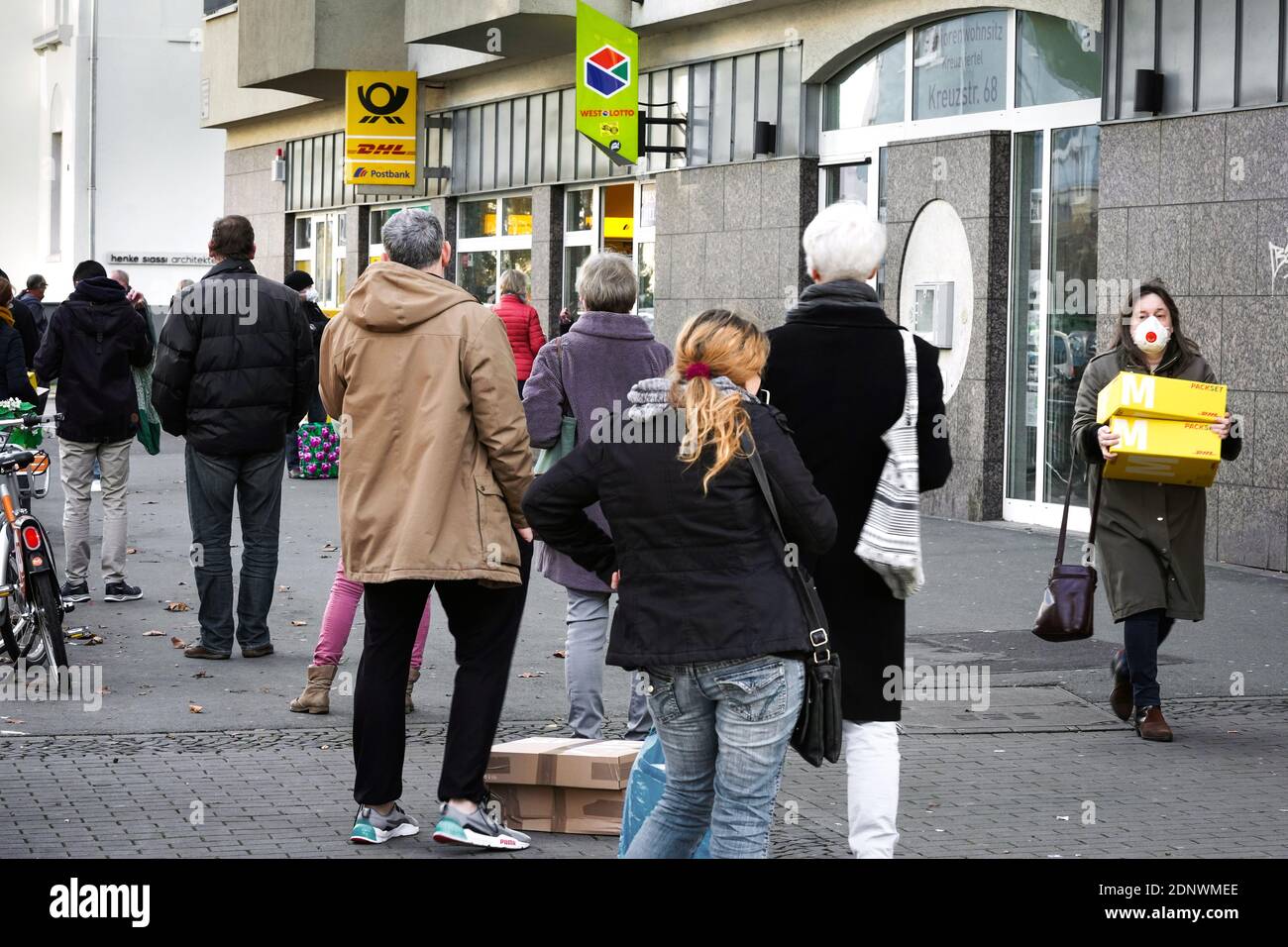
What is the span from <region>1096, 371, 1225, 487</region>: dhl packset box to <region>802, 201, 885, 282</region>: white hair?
2482 millimetres

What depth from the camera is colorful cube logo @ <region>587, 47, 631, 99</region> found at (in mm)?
18875

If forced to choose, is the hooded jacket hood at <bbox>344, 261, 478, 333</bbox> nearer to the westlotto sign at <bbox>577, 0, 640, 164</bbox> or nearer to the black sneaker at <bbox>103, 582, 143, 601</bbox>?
the black sneaker at <bbox>103, 582, 143, 601</bbox>

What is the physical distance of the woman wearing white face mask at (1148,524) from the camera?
7656 mm

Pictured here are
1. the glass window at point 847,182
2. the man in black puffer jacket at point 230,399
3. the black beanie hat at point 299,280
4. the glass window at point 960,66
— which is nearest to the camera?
the man in black puffer jacket at point 230,399

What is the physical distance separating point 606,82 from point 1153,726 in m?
12.5

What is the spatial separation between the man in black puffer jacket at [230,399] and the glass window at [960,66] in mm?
7672

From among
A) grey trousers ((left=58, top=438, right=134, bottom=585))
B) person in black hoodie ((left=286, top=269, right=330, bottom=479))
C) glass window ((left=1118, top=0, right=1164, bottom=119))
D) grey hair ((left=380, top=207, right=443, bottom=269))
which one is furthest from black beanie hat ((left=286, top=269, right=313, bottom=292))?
grey hair ((left=380, top=207, right=443, bottom=269))

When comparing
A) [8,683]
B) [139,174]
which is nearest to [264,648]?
[8,683]

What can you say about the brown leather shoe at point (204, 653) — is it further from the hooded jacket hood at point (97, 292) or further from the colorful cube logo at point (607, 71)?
the colorful cube logo at point (607, 71)

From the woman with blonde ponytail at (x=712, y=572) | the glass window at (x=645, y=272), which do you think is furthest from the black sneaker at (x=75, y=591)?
the glass window at (x=645, y=272)

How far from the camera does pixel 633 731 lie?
733 centimetres

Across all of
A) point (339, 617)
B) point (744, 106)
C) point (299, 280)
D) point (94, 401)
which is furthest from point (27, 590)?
point (744, 106)

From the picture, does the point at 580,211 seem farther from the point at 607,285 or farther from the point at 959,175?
the point at 607,285
